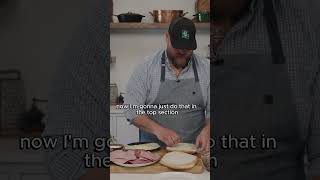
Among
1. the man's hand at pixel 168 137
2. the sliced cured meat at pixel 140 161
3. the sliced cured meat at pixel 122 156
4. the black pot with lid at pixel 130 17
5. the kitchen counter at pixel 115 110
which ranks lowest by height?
the sliced cured meat at pixel 140 161

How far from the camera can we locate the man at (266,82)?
0.80 meters

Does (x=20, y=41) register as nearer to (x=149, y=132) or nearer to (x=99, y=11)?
(x=99, y=11)

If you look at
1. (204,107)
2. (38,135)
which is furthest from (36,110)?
(204,107)

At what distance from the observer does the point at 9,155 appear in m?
→ 0.88

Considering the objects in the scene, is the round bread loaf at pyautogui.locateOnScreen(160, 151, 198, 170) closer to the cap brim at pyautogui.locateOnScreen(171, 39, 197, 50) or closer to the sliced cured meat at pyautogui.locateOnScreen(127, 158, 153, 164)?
the sliced cured meat at pyautogui.locateOnScreen(127, 158, 153, 164)

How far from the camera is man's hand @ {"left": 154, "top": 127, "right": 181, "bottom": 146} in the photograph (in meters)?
0.80

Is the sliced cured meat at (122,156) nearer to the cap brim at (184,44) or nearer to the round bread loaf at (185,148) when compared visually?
the round bread loaf at (185,148)

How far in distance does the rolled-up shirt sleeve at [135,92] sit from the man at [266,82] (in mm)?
140

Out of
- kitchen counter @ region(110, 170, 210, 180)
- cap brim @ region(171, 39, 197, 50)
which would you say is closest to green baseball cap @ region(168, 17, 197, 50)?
cap brim @ region(171, 39, 197, 50)

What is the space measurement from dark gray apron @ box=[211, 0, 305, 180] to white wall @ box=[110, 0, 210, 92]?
0.09 m

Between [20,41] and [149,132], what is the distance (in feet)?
1.18

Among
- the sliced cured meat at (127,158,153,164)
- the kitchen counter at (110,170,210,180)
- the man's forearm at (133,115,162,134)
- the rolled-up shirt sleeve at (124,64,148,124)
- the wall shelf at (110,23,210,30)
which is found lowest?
the kitchen counter at (110,170,210,180)

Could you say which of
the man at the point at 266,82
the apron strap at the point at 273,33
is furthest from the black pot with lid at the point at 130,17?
the apron strap at the point at 273,33

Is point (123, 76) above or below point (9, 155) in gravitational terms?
above
